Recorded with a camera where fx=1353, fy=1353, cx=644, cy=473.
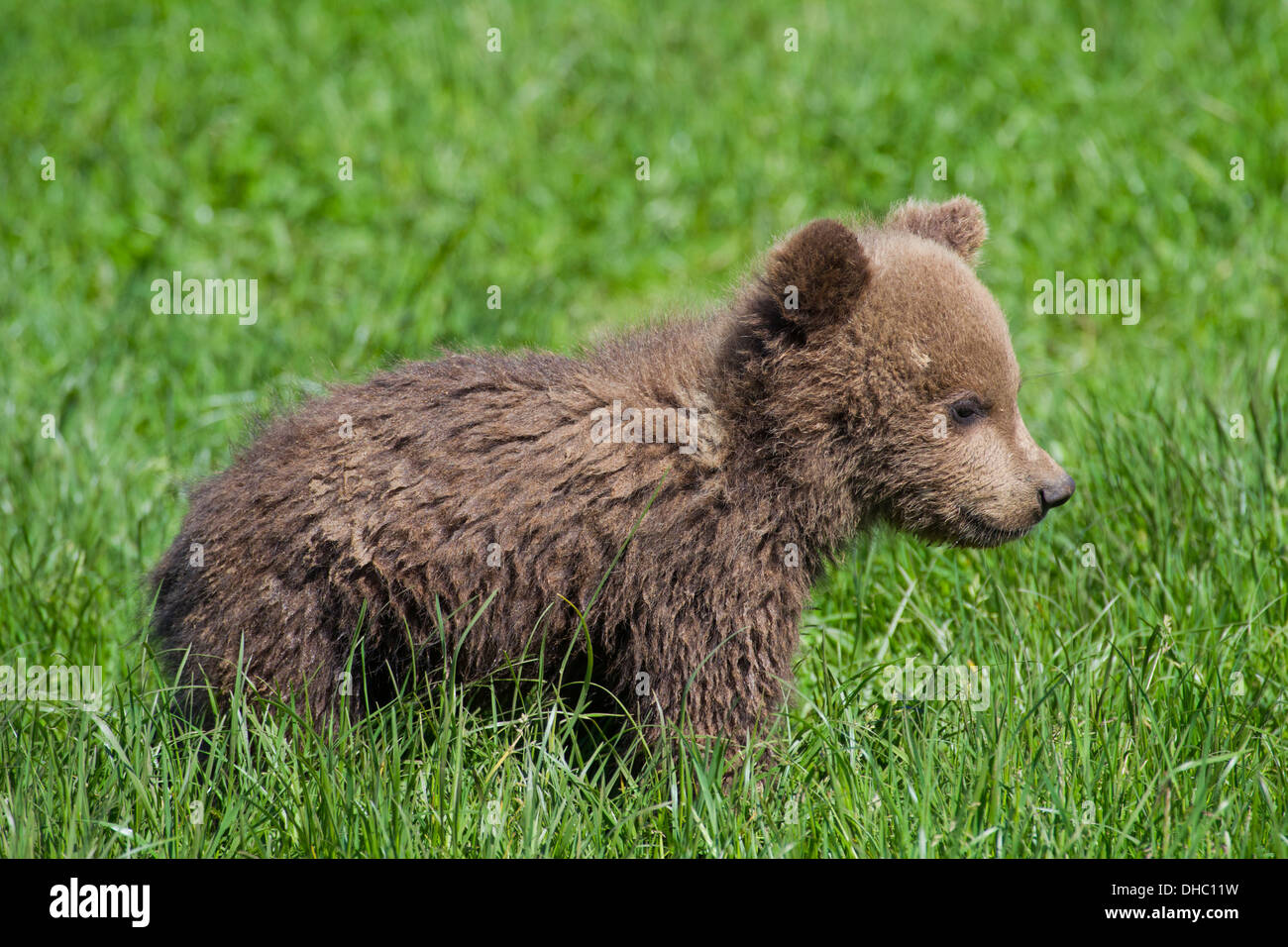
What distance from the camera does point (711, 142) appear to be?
9180 mm

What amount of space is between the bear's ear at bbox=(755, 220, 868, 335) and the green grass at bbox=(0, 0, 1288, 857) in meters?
0.89

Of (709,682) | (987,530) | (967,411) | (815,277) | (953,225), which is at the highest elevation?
(953,225)

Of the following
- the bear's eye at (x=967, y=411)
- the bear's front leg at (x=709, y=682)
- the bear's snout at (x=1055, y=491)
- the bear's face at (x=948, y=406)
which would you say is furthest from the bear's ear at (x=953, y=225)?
the bear's front leg at (x=709, y=682)

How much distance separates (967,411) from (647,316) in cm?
128

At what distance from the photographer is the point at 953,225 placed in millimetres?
4699

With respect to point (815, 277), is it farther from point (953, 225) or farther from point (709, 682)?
point (709, 682)

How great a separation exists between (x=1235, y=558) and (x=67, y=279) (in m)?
6.75

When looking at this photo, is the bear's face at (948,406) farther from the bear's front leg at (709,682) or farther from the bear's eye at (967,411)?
the bear's front leg at (709,682)

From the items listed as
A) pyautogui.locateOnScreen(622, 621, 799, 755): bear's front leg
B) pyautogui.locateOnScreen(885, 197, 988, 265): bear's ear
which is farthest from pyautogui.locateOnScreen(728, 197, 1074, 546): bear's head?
pyautogui.locateOnScreen(622, 621, 799, 755): bear's front leg

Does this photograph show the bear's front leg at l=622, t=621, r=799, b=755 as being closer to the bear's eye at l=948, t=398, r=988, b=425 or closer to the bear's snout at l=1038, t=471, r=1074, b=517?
the bear's eye at l=948, t=398, r=988, b=425

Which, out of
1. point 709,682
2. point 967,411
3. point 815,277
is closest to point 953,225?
point 967,411

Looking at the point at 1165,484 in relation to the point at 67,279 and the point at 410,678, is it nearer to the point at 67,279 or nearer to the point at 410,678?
the point at 410,678

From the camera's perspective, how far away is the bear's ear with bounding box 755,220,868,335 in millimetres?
3949
